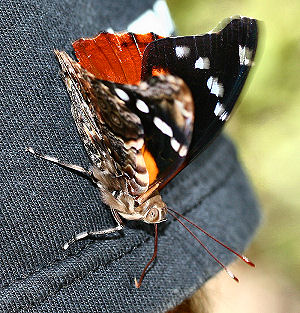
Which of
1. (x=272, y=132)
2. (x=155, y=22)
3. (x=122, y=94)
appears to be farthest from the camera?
(x=272, y=132)

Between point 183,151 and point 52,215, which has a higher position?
point 183,151

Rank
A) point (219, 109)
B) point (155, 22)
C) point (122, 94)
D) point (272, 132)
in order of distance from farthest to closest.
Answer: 1. point (272, 132)
2. point (155, 22)
3. point (219, 109)
4. point (122, 94)

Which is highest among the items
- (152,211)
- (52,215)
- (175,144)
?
(175,144)

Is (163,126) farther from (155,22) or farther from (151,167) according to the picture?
(155,22)

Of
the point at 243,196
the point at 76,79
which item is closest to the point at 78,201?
the point at 76,79

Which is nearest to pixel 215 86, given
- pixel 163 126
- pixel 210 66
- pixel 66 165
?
pixel 210 66

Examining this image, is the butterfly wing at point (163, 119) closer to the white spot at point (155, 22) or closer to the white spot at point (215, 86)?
the white spot at point (215, 86)
